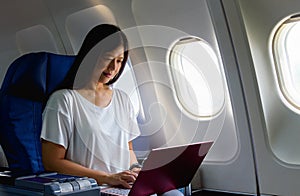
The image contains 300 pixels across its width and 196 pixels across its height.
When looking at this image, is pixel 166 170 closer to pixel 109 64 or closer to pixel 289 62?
pixel 109 64

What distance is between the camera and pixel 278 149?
2.50m

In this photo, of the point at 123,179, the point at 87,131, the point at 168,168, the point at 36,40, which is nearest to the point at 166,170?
the point at 168,168

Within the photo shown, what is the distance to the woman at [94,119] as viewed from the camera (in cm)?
182

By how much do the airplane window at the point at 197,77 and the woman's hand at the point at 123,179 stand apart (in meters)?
1.16

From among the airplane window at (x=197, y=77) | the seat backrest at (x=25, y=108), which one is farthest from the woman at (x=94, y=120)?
the airplane window at (x=197, y=77)

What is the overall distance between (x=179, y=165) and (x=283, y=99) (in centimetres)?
114

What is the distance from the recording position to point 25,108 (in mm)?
1994

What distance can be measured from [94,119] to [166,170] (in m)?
0.54

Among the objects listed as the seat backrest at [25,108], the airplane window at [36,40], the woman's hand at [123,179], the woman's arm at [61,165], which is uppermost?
the airplane window at [36,40]

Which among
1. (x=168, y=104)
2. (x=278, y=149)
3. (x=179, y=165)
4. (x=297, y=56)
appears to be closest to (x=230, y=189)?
(x=278, y=149)

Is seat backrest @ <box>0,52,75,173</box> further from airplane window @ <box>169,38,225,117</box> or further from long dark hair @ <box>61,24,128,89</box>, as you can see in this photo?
airplane window @ <box>169,38,225,117</box>

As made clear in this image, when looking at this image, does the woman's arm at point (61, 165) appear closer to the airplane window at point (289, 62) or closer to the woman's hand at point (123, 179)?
the woman's hand at point (123, 179)

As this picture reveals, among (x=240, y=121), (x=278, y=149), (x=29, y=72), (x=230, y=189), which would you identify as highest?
(x=29, y=72)

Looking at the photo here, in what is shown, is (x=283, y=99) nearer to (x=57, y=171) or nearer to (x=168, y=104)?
(x=168, y=104)
